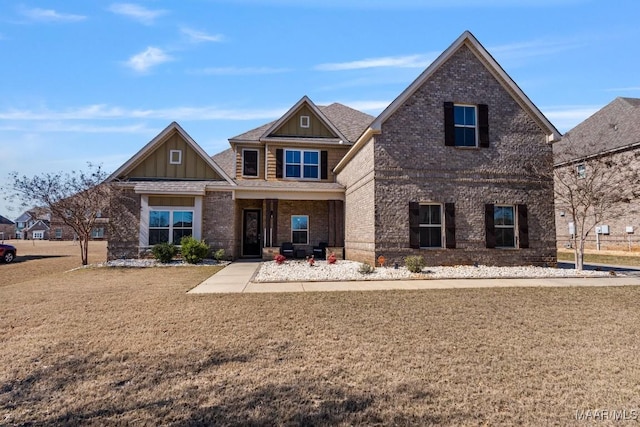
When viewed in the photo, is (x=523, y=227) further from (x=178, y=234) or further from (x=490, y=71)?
(x=178, y=234)

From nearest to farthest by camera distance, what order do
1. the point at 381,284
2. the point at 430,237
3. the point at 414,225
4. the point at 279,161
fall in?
the point at 381,284
the point at 414,225
the point at 430,237
the point at 279,161

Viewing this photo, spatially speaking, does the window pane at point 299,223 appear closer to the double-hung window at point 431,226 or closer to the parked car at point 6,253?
the double-hung window at point 431,226

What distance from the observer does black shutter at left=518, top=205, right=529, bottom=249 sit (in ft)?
42.6

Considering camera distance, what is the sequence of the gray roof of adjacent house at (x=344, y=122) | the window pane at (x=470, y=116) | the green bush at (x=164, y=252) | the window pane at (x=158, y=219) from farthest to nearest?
A: the gray roof of adjacent house at (x=344, y=122) → the window pane at (x=158, y=219) → the green bush at (x=164, y=252) → the window pane at (x=470, y=116)

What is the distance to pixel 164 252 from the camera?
14.2m

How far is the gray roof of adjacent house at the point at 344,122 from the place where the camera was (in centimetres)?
1942

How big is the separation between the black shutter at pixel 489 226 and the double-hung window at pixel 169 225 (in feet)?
41.9

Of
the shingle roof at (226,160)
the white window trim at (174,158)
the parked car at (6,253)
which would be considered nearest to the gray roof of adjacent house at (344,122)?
the shingle roof at (226,160)

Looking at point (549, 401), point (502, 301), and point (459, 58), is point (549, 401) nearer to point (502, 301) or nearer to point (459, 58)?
point (502, 301)

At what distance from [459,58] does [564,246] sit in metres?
21.2

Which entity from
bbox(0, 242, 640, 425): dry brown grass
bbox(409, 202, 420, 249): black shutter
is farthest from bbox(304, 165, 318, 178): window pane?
bbox(0, 242, 640, 425): dry brown grass

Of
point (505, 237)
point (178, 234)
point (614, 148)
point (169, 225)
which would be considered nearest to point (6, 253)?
point (169, 225)

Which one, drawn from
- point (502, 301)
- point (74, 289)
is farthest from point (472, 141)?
point (74, 289)

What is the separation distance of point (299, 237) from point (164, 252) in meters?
6.65
